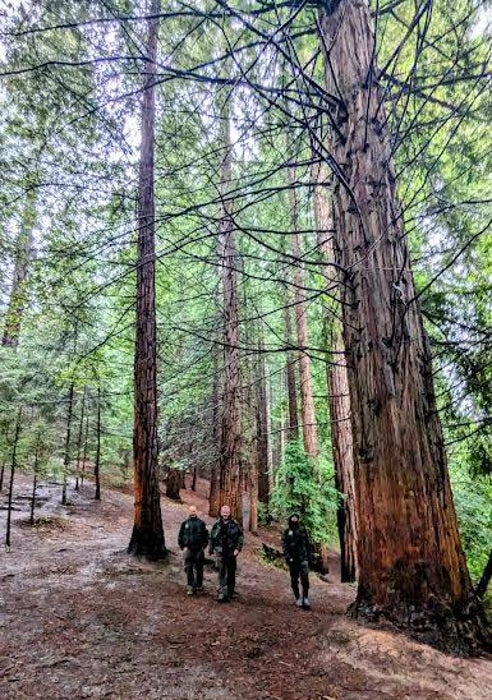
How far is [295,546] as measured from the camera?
22.4 feet

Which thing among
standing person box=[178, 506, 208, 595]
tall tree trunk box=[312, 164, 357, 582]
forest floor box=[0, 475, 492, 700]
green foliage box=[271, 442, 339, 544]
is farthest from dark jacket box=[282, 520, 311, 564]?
green foliage box=[271, 442, 339, 544]

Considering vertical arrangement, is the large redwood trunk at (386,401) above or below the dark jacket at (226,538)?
above

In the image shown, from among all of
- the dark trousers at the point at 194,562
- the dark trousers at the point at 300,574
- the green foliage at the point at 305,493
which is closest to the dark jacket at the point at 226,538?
the dark trousers at the point at 194,562

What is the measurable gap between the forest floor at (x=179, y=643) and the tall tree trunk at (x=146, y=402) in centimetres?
50

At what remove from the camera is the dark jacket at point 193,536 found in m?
6.79

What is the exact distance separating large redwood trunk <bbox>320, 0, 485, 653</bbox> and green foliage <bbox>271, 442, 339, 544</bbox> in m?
8.09

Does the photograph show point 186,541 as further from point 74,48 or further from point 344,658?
point 74,48

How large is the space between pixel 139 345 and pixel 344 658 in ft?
21.4

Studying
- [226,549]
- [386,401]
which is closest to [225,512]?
[226,549]

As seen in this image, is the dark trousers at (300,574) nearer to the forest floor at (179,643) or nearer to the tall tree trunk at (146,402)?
the forest floor at (179,643)

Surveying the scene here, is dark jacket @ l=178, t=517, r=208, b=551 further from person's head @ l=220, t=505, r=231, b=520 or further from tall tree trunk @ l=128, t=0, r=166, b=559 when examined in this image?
tall tree trunk @ l=128, t=0, r=166, b=559

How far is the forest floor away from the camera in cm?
279

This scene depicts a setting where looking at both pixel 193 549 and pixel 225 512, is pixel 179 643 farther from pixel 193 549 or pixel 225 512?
pixel 225 512

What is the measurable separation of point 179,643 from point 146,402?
4491 millimetres
